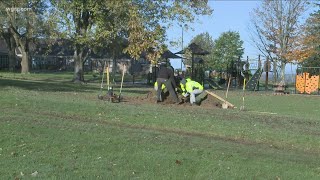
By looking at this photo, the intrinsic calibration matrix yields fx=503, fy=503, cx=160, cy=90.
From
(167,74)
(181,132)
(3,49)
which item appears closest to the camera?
(181,132)

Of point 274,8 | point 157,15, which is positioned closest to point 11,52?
point 274,8

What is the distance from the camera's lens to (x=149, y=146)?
9.69 m

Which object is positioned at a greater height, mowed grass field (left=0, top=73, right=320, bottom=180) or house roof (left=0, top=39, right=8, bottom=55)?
house roof (left=0, top=39, right=8, bottom=55)

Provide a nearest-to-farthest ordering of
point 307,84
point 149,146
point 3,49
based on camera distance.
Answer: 1. point 149,146
2. point 307,84
3. point 3,49

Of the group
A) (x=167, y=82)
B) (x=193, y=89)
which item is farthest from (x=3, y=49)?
(x=193, y=89)

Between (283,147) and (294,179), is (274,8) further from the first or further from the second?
(294,179)

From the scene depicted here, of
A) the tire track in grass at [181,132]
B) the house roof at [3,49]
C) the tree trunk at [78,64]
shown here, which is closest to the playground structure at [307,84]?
the tree trunk at [78,64]

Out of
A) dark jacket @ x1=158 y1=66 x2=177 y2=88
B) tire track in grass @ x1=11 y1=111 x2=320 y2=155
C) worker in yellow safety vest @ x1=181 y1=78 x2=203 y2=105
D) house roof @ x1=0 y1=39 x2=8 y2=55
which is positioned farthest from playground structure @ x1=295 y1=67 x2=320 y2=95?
house roof @ x1=0 y1=39 x2=8 y2=55

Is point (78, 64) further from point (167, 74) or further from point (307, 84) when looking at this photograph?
point (167, 74)

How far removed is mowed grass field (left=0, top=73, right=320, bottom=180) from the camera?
777cm

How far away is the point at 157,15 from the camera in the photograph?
34.3m

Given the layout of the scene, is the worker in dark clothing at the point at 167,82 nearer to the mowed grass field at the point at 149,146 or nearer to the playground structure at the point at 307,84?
the mowed grass field at the point at 149,146

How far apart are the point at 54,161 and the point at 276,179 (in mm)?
3522

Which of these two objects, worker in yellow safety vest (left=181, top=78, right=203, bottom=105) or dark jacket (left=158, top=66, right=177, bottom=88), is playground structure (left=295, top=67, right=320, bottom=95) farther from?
dark jacket (left=158, top=66, right=177, bottom=88)
